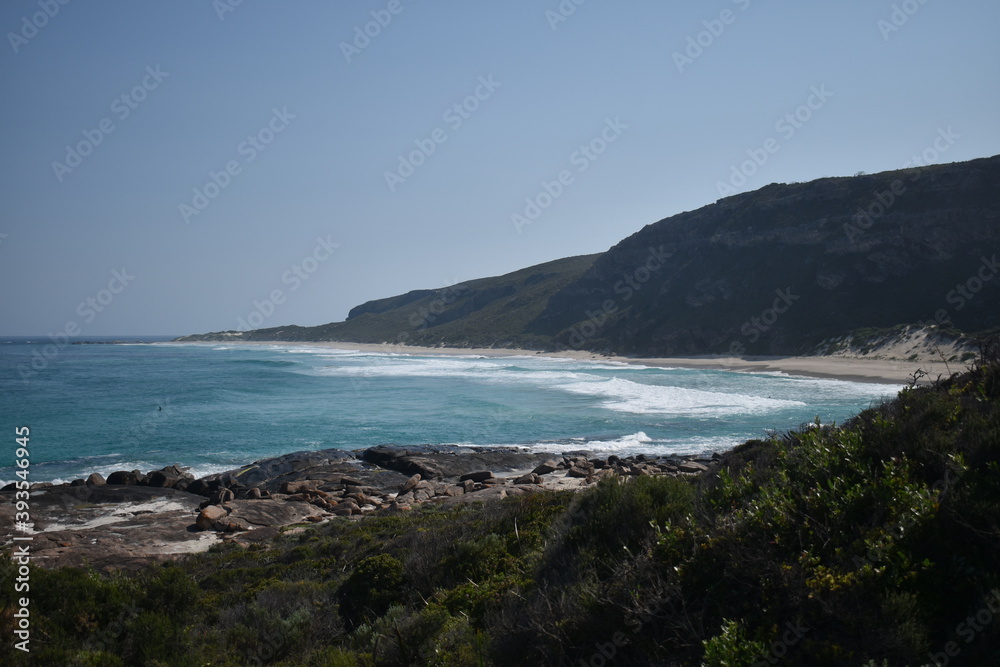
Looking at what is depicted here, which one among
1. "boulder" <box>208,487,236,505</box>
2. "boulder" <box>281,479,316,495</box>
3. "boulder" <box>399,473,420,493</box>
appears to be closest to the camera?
"boulder" <box>208,487,236,505</box>

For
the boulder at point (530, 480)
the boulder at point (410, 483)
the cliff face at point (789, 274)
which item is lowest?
the boulder at point (410, 483)

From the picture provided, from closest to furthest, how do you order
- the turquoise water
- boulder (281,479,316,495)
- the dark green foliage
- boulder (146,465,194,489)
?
Answer: 1. the dark green foliage
2. boulder (281,479,316,495)
3. boulder (146,465,194,489)
4. the turquoise water

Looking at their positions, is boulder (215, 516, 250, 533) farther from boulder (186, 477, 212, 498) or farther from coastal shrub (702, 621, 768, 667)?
coastal shrub (702, 621, 768, 667)

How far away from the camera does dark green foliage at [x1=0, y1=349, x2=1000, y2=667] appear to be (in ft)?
9.57

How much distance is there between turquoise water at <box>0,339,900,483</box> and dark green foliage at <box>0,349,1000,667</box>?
14.5m

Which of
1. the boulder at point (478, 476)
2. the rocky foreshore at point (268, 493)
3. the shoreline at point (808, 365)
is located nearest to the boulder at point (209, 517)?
the rocky foreshore at point (268, 493)

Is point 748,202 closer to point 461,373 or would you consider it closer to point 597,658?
point 461,373

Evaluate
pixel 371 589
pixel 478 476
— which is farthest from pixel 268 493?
pixel 371 589

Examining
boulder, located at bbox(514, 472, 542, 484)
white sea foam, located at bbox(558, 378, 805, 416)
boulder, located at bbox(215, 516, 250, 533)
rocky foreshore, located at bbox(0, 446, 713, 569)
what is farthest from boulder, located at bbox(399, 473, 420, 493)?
white sea foam, located at bbox(558, 378, 805, 416)

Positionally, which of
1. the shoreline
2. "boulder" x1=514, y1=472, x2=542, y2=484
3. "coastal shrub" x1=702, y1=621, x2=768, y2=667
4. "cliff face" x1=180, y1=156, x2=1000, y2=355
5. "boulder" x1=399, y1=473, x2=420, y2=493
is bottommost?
"boulder" x1=399, y1=473, x2=420, y2=493

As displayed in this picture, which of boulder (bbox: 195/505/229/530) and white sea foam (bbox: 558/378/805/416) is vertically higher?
white sea foam (bbox: 558/378/805/416)

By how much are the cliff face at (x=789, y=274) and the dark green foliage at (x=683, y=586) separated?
47.2 meters

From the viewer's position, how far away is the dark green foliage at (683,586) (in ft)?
9.57

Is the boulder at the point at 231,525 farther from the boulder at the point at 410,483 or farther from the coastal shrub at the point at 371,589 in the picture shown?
the coastal shrub at the point at 371,589
